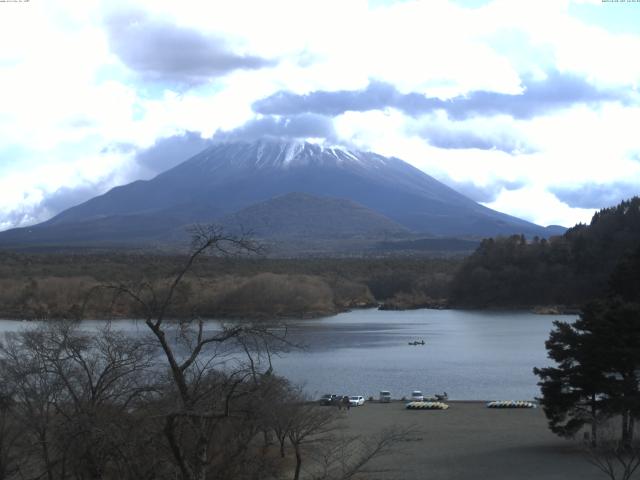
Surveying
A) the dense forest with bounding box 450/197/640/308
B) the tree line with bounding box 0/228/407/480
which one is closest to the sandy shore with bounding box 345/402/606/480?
the tree line with bounding box 0/228/407/480

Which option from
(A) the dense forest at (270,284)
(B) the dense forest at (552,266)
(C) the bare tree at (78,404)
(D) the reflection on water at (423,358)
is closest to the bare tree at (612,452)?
(D) the reflection on water at (423,358)

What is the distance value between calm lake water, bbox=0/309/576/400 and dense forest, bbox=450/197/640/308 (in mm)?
14744

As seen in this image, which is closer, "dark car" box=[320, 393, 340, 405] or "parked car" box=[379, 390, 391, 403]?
"dark car" box=[320, 393, 340, 405]

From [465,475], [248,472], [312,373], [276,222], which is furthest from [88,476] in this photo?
[276,222]

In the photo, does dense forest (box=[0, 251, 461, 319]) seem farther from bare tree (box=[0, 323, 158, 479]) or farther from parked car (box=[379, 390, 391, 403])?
bare tree (box=[0, 323, 158, 479])

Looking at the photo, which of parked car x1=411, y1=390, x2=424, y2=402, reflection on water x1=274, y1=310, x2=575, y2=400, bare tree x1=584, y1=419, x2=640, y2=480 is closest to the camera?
bare tree x1=584, y1=419, x2=640, y2=480

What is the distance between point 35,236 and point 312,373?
150236 millimetres

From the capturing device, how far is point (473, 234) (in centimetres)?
19938

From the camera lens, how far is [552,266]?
82250 mm

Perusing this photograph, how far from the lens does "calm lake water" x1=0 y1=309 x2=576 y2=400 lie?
3231 cm

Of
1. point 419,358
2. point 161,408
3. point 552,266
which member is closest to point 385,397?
point 419,358

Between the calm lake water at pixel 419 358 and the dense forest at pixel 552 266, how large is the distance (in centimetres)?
1474

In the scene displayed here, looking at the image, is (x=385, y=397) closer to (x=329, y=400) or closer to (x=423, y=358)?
(x=329, y=400)

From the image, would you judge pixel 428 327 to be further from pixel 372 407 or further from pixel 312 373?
pixel 372 407
